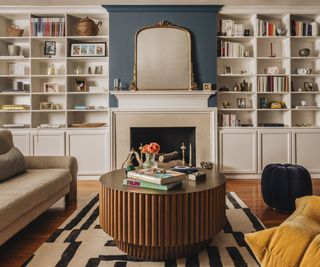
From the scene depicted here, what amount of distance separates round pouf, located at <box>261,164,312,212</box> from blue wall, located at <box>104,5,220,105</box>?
2.02 meters

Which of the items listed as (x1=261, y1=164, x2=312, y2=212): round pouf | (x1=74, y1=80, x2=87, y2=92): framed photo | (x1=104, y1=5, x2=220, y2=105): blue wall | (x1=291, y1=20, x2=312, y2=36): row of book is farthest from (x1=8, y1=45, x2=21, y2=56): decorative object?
(x1=291, y1=20, x2=312, y2=36): row of book

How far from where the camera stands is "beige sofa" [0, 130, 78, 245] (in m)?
2.04

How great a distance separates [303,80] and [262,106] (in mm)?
833

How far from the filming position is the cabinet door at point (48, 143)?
4.61 metres

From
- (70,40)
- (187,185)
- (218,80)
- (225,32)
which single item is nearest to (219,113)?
(218,80)

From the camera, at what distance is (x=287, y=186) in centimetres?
302

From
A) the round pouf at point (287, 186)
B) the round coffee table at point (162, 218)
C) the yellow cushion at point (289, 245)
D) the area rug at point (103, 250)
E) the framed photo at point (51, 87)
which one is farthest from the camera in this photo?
the framed photo at point (51, 87)

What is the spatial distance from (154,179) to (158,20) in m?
3.30

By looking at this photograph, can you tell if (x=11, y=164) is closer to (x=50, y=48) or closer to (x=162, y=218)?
(x=162, y=218)

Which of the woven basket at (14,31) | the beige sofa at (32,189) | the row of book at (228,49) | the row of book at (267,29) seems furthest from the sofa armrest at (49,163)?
the row of book at (267,29)

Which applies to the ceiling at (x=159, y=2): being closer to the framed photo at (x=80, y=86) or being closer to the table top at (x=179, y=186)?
the framed photo at (x=80, y=86)

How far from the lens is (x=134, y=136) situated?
4766 millimetres

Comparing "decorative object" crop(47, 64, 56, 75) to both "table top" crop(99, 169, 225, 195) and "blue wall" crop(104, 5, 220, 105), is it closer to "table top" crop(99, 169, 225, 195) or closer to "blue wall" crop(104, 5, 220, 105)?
"blue wall" crop(104, 5, 220, 105)

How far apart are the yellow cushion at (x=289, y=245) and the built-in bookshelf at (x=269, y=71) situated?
3.35m
